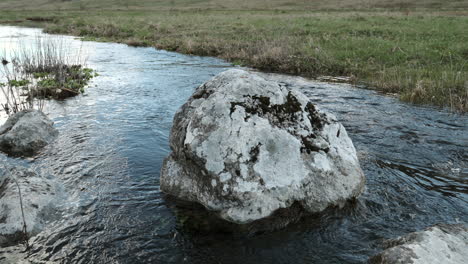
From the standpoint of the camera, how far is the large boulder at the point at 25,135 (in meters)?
9.40

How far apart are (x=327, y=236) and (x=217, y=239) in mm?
1891

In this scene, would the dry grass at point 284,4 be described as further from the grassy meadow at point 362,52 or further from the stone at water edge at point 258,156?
the stone at water edge at point 258,156

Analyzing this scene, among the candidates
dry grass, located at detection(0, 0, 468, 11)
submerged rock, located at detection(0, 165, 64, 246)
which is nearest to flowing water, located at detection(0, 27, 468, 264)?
submerged rock, located at detection(0, 165, 64, 246)

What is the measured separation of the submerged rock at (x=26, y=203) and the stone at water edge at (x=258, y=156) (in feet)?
7.20

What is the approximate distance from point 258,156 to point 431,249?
2.89m

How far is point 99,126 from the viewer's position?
11.3 meters

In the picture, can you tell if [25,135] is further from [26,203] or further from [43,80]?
[43,80]

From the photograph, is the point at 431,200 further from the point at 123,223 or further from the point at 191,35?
the point at 191,35

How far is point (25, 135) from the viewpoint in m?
9.56

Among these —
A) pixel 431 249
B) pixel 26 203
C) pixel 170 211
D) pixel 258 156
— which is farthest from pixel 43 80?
pixel 431 249

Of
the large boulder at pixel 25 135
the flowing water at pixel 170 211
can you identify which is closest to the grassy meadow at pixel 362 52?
the flowing water at pixel 170 211

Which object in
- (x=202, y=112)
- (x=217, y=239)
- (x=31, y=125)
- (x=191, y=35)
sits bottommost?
(x=217, y=239)

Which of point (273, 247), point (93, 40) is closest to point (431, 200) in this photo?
point (273, 247)

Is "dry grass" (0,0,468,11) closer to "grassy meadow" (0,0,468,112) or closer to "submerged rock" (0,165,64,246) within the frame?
"grassy meadow" (0,0,468,112)
